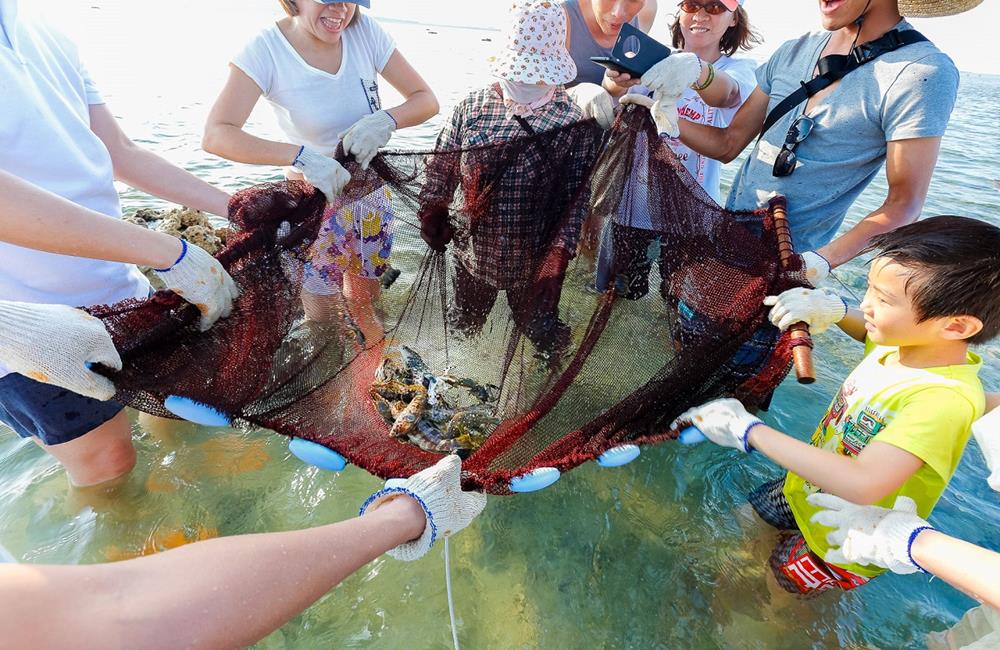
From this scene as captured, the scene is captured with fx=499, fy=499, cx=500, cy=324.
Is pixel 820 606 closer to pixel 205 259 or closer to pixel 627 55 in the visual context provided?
pixel 627 55

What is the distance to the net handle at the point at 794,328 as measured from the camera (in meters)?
1.62

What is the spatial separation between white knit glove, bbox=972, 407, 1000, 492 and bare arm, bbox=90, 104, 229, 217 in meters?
2.89

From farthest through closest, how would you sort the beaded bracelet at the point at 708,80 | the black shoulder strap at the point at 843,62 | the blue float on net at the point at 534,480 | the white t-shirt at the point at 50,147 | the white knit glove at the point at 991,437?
the beaded bracelet at the point at 708,80
the black shoulder strap at the point at 843,62
the blue float on net at the point at 534,480
the white t-shirt at the point at 50,147
the white knit glove at the point at 991,437

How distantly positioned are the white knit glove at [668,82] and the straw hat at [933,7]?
3.51 feet

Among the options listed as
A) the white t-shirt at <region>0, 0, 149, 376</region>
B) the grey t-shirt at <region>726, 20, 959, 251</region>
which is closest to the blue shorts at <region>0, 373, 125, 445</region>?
the white t-shirt at <region>0, 0, 149, 376</region>

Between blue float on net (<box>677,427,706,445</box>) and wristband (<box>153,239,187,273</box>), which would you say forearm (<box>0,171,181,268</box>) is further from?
blue float on net (<box>677,427,706,445</box>)

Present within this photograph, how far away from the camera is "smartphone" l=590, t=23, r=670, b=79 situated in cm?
218

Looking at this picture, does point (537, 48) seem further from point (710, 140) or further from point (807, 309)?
point (807, 309)

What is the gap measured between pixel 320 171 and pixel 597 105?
1.31 meters

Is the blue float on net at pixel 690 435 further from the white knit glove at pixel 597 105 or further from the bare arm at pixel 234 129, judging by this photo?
the bare arm at pixel 234 129

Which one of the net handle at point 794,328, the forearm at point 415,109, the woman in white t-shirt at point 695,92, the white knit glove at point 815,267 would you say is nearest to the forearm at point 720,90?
the woman in white t-shirt at point 695,92

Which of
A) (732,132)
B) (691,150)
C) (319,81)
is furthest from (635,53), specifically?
(319,81)

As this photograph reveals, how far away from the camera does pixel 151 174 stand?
7.30 feet

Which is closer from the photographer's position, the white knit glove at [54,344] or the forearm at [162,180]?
the white knit glove at [54,344]
